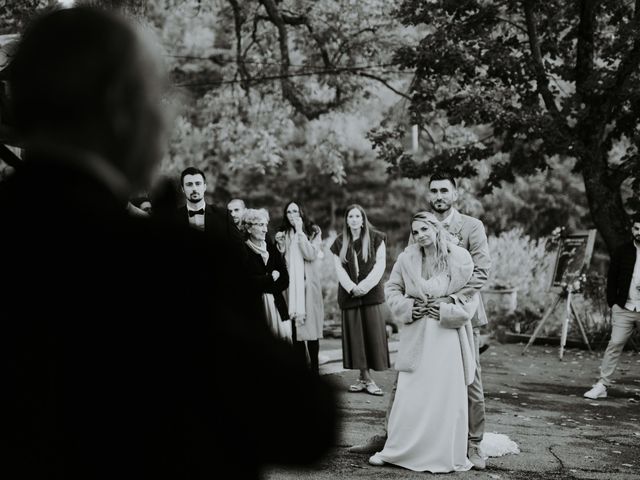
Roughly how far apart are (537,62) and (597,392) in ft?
22.5

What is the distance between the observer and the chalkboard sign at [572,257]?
51.7 ft

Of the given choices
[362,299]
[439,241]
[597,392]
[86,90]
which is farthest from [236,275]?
[597,392]

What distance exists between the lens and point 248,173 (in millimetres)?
30734

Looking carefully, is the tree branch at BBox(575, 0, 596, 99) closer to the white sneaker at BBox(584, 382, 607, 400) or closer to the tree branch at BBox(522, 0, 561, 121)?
the tree branch at BBox(522, 0, 561, 121)

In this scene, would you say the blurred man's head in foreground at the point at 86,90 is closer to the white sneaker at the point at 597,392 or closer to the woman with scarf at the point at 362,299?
the woman with scarf at the point at 362,299

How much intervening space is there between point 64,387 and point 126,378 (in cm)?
8

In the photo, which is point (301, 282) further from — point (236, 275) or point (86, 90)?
point (86, 90)

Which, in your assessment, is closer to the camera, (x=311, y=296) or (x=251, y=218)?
(x=251, y=218)

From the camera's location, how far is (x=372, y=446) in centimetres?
726

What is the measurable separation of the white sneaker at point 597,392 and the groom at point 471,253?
4.12 meters

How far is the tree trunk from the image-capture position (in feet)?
50.7

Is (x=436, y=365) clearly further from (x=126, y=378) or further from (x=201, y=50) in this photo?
(x=201, y=50)

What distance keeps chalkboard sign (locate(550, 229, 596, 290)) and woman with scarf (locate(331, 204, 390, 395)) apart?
6228 millimetres

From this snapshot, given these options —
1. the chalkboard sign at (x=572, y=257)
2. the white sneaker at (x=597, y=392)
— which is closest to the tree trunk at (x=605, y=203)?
the chalkboard sign at (x=572, y=257)
